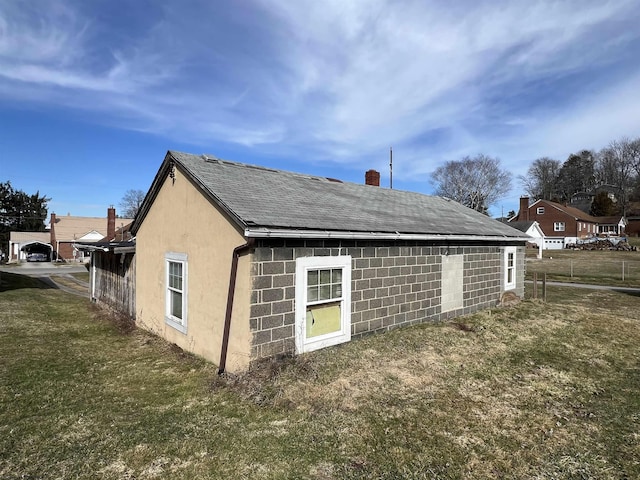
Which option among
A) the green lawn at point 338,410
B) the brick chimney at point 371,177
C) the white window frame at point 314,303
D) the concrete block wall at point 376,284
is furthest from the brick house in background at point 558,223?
the white window frame at point 314,303

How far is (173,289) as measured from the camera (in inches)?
345

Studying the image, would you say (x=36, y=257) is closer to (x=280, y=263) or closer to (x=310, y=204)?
(x=310, y=204)

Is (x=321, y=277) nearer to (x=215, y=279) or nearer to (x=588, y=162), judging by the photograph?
(x=215, y=279)

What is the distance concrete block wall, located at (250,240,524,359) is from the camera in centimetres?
649

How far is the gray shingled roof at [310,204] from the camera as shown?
6984 millimetres

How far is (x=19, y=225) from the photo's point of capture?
64.4 meters

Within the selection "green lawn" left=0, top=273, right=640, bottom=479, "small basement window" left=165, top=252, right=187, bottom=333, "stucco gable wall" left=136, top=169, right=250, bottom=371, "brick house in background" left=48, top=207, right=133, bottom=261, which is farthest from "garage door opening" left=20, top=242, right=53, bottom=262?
"small basement window" left=165, top=252, right=187, bottom=333

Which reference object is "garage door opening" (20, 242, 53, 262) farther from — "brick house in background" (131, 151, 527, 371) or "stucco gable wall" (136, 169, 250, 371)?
"stucco gable wall" (136, 169, 250, 371)

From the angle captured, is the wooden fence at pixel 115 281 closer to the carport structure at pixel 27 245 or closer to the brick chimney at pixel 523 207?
the carport structure at pixel 27 245

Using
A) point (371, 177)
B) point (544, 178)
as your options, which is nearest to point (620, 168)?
point (544, 178)

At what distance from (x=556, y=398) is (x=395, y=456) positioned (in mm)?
3198

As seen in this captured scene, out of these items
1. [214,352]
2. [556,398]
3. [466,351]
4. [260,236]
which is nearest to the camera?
[556,398]

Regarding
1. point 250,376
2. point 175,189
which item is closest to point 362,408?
point 250,376

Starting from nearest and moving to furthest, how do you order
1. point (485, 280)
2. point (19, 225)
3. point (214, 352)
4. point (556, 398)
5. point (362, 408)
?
point (362, 408) < point (556, 398) < point (214, 352) < point (485, 280) < point (19, 225)
